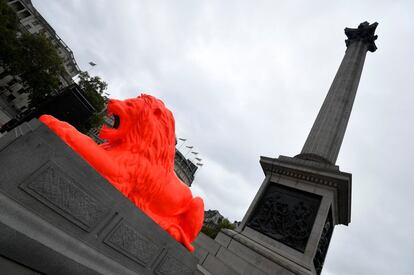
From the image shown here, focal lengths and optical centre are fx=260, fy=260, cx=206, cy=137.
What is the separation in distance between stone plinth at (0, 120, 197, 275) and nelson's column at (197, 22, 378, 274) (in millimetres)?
4586

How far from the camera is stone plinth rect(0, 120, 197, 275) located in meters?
2.62

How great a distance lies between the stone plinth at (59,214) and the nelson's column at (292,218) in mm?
4586

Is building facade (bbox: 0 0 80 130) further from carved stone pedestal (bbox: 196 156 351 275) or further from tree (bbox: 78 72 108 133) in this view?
carved stone pedestal (bbox: 196 156 351 275)

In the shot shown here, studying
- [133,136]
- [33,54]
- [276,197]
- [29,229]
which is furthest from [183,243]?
[33,54]

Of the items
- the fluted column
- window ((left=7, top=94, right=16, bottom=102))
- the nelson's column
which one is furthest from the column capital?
window ((left=7, top=94, right=16, bottom=102))

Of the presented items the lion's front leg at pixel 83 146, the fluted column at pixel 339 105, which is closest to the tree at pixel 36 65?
the fluted column at pixel 339 105

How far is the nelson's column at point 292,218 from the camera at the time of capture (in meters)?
7.48

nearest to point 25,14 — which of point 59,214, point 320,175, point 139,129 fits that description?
point 139,129

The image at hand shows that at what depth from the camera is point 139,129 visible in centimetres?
416

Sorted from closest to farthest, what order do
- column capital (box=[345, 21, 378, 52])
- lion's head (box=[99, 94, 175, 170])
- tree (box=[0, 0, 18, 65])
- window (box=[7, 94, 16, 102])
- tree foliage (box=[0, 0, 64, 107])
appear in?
lion's head (box=[99, 94, 175, 170])
column capital (box=[345, 21, 378, 52])
tree (box=[0, 0, 18, 65])
tree foliage (box=[0, 0, 64, 107])
window (box=[7, 94, 16, 102])

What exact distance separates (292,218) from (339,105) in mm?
6252

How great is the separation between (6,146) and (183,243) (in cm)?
317

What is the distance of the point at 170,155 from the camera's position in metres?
4.64

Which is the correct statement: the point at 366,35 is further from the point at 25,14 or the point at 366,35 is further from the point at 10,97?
the point at 25,14
